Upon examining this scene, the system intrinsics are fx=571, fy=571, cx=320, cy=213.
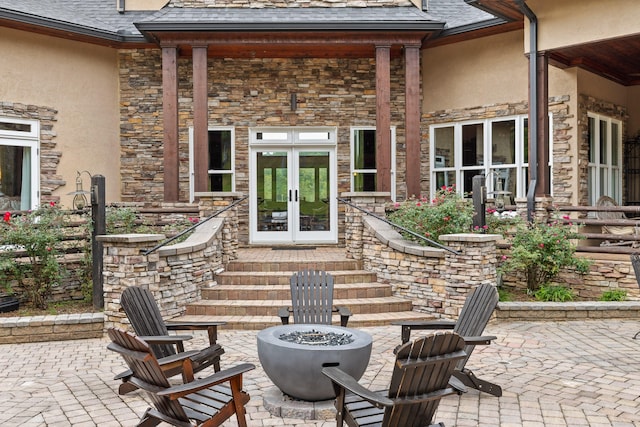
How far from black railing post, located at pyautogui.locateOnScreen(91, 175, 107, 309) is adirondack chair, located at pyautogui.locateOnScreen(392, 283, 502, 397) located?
13.9ft

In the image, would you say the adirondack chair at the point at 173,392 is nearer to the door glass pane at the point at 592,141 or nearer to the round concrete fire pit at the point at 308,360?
the round concrete fire pit at the point at 308,360

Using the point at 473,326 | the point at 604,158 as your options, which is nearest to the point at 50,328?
the point at 473,326

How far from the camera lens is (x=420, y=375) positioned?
323 cm

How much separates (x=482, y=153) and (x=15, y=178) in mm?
8778

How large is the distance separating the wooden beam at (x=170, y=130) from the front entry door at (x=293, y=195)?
2023 millimetres

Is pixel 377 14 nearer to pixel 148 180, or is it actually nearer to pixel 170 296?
pixel 148 180

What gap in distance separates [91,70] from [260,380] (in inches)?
335

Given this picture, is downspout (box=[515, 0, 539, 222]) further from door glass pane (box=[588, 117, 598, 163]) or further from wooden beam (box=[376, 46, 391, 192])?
wooden beam (box=[376, 46, 391, 192])

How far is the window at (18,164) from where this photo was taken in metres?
10.1

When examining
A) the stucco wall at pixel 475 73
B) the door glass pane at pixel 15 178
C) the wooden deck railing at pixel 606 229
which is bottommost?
the wooden deck railing at pixel 606 229

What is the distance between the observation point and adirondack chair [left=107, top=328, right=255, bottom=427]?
3.34 m

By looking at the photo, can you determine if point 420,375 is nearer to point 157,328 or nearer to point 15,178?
point 157,328

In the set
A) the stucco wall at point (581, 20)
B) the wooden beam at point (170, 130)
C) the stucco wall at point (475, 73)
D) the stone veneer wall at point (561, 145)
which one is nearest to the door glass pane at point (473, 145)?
the stucco wall at point (475, 73)

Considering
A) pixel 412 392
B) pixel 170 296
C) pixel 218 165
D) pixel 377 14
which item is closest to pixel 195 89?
pixel 218 165
